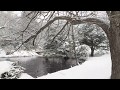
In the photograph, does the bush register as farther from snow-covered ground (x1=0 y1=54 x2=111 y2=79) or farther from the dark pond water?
the dark pond water

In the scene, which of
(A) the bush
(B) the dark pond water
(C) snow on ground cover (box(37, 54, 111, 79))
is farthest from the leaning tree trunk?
(B) the dark pond water

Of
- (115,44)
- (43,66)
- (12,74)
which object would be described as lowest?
(43,66)

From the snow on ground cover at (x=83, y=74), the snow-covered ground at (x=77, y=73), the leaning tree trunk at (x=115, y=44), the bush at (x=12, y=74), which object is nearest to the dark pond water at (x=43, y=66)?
the bush at (x=12, y=74)

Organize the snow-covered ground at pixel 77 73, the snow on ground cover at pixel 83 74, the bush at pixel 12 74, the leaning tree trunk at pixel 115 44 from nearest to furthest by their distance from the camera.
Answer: the leaning tree trunk at pixel 115 44, the snow on ground cover at pixel 83 74, the snow-covered ground at pixel 77 73, the bush at pixel 12 74

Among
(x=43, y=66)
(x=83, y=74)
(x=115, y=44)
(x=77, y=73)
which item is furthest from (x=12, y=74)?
(x=43, y=66)

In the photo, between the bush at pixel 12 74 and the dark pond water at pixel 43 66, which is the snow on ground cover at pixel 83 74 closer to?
the bush at pixel 12 74

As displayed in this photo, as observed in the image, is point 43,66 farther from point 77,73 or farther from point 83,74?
point 83,74
